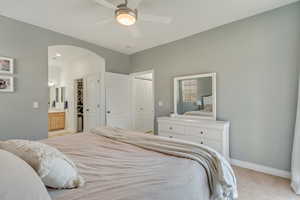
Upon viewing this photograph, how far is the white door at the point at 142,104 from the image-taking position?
502cm

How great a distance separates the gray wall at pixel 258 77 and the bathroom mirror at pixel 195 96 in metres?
0.14

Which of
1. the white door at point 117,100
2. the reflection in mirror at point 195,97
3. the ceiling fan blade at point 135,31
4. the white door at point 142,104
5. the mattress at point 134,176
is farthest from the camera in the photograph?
the white door at point 142,104

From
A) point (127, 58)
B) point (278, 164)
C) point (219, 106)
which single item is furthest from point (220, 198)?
point (127, 58)

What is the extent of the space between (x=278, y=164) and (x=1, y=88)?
4753 millimetres

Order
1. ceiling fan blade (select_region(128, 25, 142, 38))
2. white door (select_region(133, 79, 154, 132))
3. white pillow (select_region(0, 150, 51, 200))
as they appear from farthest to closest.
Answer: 1. white door (select_region(133, 79, 154, 132))
2. ceiling fan blade (select_region(128, 25, 142, 38))
3. white pillow (select_region(0, 150, 51, 200))

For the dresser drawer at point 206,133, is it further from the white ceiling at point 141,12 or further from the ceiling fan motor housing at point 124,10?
the ceiling fan motor housing at point 124,10

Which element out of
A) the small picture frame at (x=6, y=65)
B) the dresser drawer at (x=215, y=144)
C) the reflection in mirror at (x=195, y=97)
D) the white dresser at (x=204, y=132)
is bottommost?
the dresser drawer at (x=215, y=144)

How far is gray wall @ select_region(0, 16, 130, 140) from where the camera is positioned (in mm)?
2707

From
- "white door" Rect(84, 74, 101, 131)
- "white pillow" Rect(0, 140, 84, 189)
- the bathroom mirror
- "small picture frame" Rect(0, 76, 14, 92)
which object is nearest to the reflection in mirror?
the bathroom mirror

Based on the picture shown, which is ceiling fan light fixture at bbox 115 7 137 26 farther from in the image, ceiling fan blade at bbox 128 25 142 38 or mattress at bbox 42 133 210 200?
mattress at bbox 42 133 210 200

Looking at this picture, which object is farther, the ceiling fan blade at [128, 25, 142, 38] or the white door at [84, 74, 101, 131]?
the white door at [84, 74, 101, 131]

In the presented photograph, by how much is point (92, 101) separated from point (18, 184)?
13.8 ft

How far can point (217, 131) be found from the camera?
2.71 m

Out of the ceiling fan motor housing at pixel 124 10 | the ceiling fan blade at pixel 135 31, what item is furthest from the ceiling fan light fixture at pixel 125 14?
the ceiling fan blade at pixel 135 31
